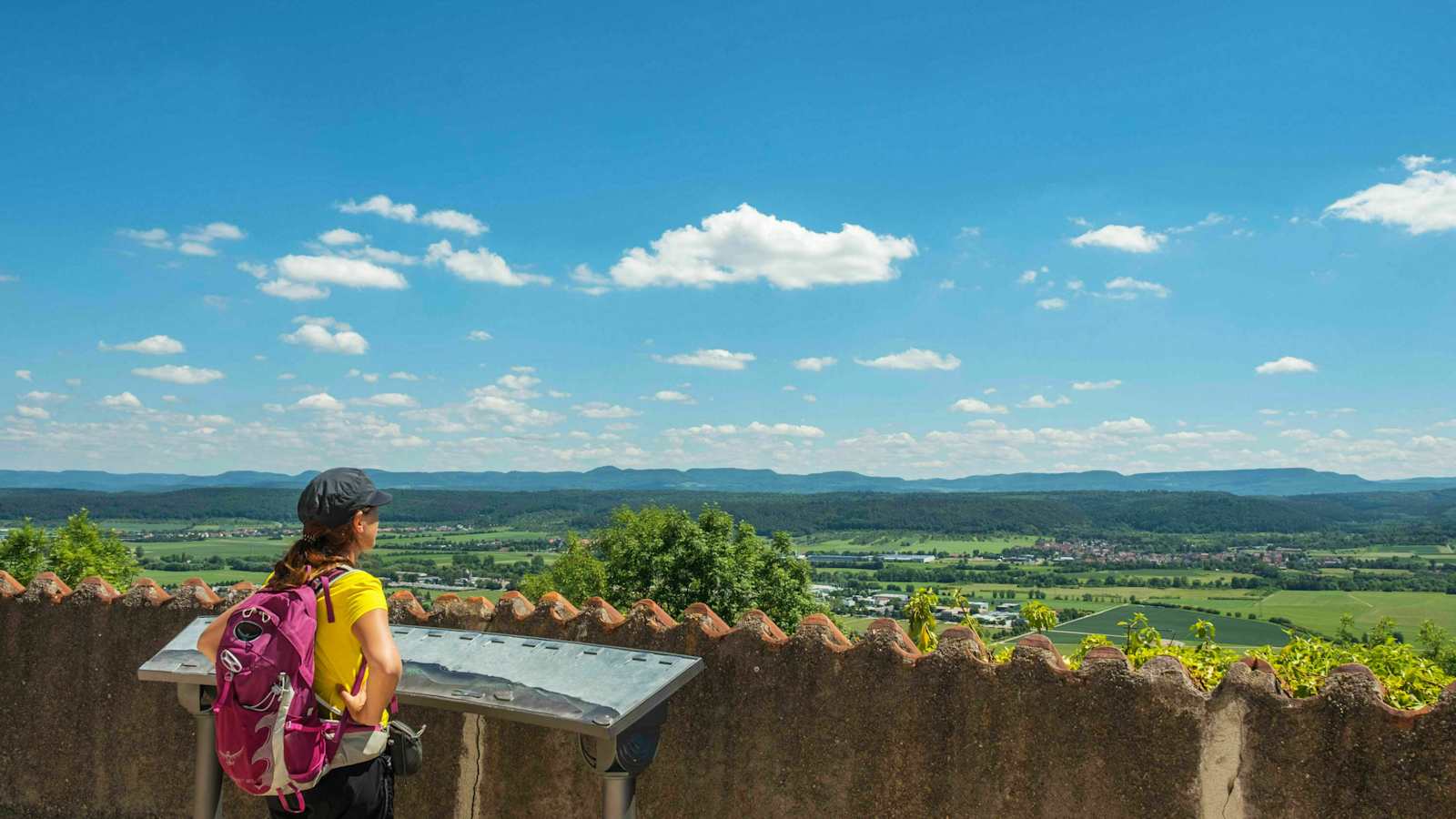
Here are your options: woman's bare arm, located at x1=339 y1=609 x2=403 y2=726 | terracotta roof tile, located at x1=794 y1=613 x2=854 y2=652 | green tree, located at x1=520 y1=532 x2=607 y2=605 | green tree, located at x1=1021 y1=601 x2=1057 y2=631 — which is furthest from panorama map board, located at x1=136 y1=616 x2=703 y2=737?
green tree, located at x1=520 y1=532 x2=607 y2=605

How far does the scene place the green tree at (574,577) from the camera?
42719 mm

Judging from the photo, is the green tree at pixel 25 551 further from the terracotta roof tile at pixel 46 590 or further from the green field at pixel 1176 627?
the green field at pixel 1176 627

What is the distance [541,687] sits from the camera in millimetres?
3705

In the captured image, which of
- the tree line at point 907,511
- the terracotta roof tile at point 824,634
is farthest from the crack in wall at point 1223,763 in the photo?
the tree line at point 907,511

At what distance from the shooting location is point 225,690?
3.15 meters

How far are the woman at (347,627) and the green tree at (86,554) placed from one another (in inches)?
1329

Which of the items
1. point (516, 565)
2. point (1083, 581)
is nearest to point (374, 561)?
point (516, 565)

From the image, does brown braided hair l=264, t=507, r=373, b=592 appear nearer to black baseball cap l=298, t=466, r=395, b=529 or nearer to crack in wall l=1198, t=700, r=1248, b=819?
black baseball cap l=298, t=466, r=395, b=529

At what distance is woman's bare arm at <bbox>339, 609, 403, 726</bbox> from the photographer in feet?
10.2

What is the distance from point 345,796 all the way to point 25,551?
1560 inches

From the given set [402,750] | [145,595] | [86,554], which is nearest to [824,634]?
[402,750]

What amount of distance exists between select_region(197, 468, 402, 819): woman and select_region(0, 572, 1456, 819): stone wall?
2.11 metres

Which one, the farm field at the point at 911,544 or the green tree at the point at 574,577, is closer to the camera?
the green tree at the point at 574,577

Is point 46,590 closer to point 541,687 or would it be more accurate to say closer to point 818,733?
point 541,687
